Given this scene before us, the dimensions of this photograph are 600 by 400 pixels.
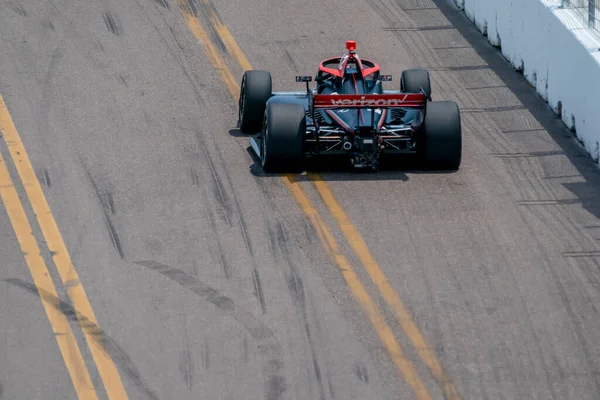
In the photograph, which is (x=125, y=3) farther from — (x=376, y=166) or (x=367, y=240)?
(x=367, y=240)

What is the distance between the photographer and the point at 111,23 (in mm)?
19656

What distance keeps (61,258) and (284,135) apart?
3.12m

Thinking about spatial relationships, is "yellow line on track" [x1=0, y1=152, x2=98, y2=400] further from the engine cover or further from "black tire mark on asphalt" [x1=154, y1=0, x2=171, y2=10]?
"black tire mark on asphalt" [x1=154, y1=0, x2=171, y2=10]

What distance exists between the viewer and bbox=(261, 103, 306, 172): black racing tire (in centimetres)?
1409

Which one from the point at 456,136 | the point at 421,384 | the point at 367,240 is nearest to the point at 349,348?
the point at 421,384

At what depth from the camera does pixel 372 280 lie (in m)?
12.0

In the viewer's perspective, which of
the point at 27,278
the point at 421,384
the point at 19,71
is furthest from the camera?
the point at 19,71

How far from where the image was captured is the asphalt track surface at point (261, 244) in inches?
413

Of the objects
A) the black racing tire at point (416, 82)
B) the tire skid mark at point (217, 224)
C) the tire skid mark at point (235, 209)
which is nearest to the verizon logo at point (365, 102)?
the tire skid mark at point (235, 209)

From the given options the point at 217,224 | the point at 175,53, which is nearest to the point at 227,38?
the point at 175,53

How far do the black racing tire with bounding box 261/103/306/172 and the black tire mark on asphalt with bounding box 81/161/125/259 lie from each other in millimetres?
1929

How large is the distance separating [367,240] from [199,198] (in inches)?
84.7

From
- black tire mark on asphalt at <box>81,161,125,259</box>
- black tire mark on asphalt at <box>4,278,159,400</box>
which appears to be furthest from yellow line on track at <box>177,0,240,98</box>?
black tire mark on asphalt at <box>4,278,159,400</box>

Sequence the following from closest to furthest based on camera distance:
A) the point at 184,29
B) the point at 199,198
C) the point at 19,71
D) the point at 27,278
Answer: the point at 27,278 < the point at 199,198 < the point at 19,71 < the point at 184,29
